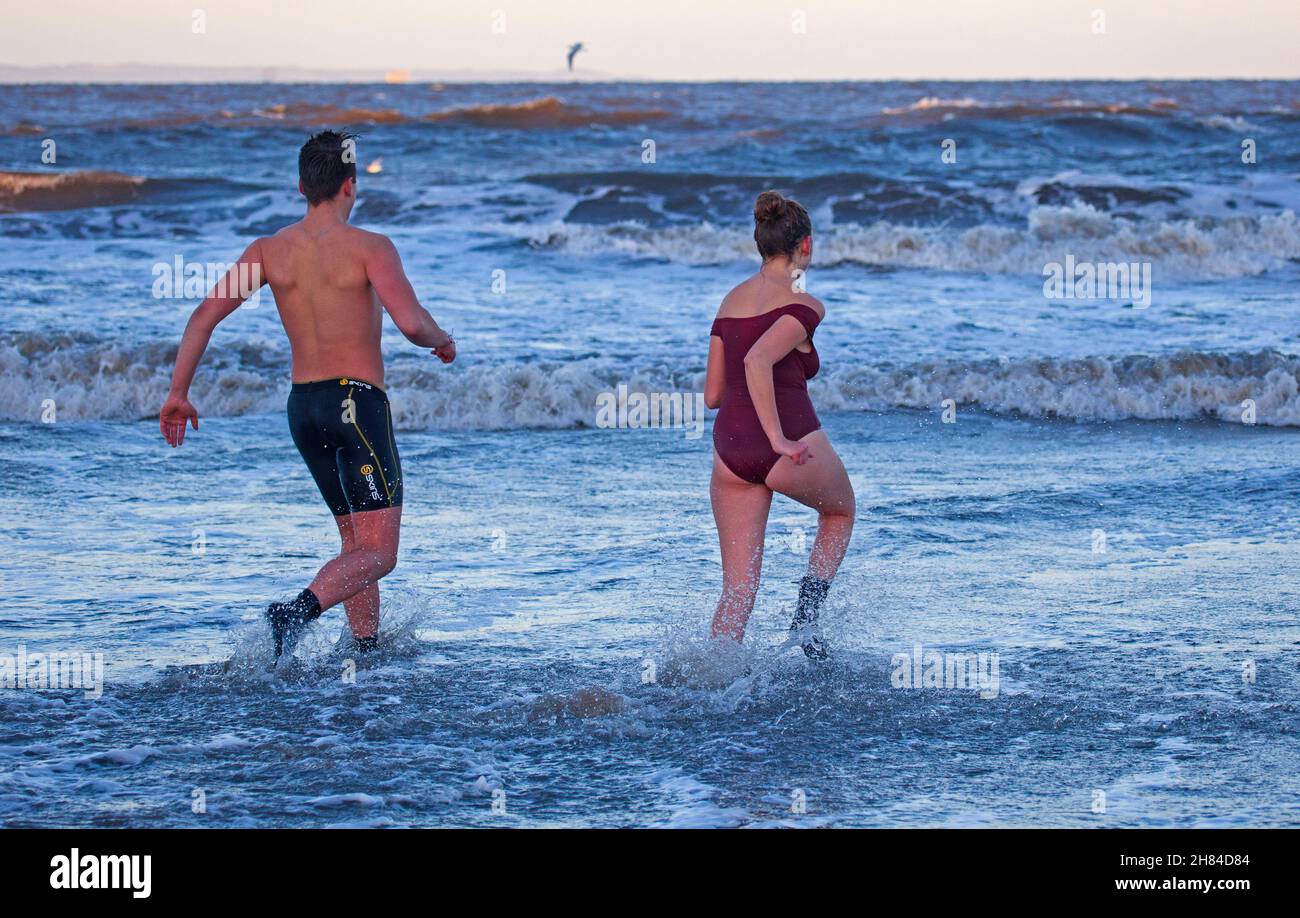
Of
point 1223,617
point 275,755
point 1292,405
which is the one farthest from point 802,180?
point 275,755

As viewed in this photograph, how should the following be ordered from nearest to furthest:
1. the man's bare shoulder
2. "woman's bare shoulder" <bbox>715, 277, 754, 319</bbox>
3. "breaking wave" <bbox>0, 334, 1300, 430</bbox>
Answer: "woman's bare shoulder" <bbox>715, 277, 754, 319</bbox>, the man's bare shoulder, "breaking wave" <bbox>0, 334, 1300, 430</bbox>

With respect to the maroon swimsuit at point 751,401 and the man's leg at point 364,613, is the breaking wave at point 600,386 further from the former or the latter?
the maroon swimsuit at point 751,401

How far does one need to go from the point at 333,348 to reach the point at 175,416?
56 cm

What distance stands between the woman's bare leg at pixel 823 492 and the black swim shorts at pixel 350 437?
1.32 metres

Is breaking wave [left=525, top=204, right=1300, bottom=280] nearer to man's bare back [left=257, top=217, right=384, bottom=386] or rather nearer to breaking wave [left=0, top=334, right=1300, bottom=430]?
breaking wave [left=0, top=334, right=1300, bottom=430]

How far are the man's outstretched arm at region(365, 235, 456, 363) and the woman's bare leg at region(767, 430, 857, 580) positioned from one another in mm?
1162

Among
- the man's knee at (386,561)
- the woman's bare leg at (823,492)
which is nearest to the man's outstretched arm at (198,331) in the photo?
the man's knee at (386,561)

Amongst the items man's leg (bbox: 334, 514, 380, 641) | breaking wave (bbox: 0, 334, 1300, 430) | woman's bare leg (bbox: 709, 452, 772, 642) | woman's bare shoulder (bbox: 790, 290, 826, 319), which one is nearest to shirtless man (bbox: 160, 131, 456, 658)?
man's leg (bbox: 334, 514, 380, 641)

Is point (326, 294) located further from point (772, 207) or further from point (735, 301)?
point (772, 207)

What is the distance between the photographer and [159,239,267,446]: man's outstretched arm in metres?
4.91

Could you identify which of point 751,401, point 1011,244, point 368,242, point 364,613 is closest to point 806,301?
point 751,401

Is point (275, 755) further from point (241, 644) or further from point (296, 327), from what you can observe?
point (296, 327)

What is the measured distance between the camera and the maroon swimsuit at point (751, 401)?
4.84m
